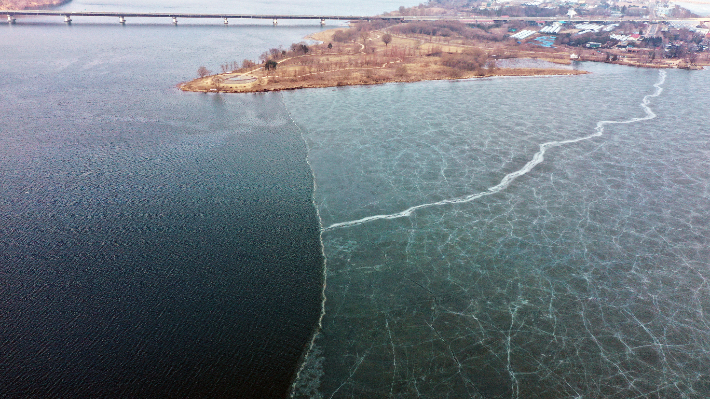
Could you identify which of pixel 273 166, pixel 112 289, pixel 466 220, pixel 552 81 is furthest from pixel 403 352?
pixel 552 81

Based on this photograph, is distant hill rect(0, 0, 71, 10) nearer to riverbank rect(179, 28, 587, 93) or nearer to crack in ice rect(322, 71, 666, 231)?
riverbank rect(179, 28, 587, 93)

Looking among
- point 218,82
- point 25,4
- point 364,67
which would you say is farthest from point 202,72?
point 25,4

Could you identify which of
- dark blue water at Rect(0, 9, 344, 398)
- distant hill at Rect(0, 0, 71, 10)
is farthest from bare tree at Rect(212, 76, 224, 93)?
distant hill at Rect(0, 0, 71, 10)

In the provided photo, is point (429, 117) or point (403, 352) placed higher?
point (429, 117)

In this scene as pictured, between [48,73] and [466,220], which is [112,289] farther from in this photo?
[48,73]

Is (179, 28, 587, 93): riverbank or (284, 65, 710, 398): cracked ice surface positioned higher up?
(179, 28, 587, 93): riverbank

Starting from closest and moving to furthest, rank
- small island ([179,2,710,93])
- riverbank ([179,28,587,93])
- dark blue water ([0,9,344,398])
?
dark blue water ([0,9,344,398]) < riverbank ([179,28,587,93]) < small island ([179,2,710,93])
